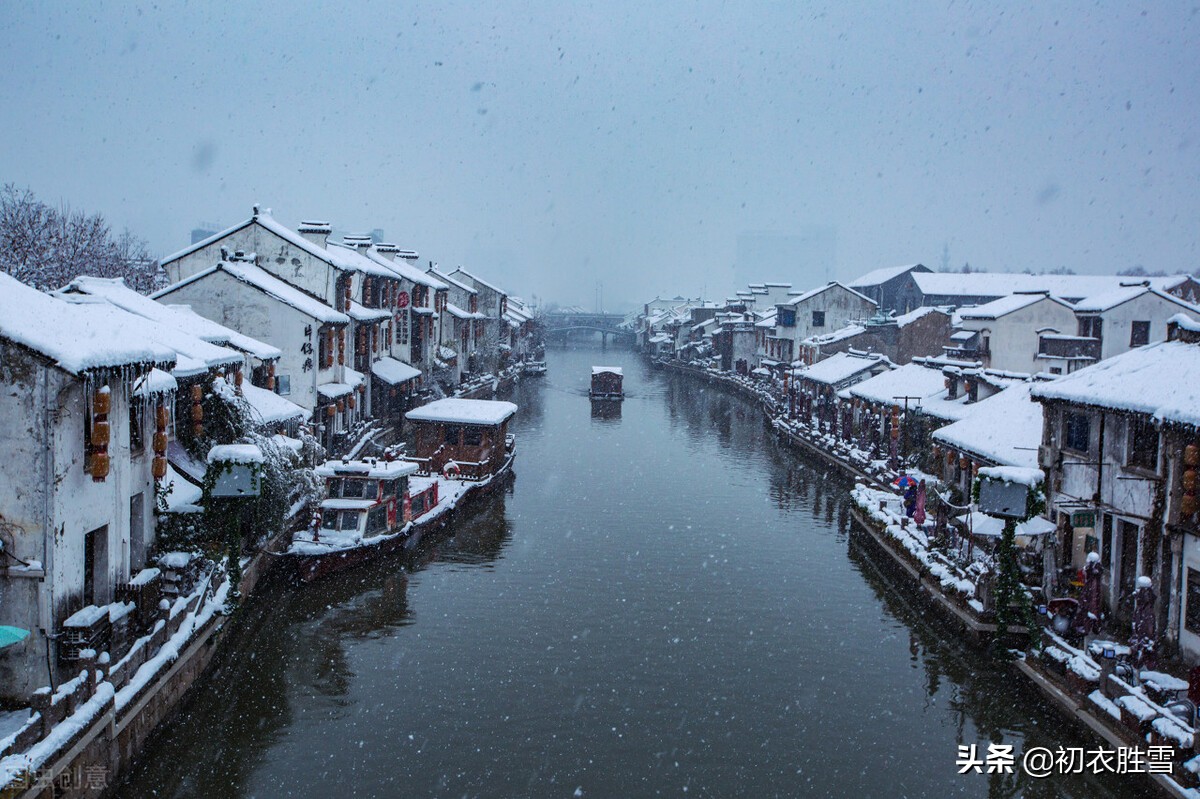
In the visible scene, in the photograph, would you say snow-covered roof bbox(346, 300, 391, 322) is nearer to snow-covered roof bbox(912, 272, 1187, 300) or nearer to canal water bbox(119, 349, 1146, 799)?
canal water bbox(119, 349, 1146, 799)

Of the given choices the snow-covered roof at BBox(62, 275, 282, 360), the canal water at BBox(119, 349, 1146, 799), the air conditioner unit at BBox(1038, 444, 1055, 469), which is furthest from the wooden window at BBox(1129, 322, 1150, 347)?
the snow-covered roof at BBox(62, 275, 282, 360)

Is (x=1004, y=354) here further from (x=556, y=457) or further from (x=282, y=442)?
(x=282, y=442)

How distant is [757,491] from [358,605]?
2057cm

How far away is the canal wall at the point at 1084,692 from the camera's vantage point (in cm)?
1338

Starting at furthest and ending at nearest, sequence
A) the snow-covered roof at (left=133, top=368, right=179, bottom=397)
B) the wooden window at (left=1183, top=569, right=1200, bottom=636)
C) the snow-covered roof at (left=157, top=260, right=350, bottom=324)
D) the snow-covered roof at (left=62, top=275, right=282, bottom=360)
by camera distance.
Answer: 1. the snow-covered roof at (left=157, top=260, right=350, bottom=324)
2. the snow-covered roof at (left=62, top=275, right=282, bottom=360)
3. the snow-covered roof at (left=133, top=368, right=179, bottom=397)
4. the wooden window at (left=1183, top=569, right=1200, bottom=636)

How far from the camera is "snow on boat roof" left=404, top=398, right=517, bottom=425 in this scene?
119 feet

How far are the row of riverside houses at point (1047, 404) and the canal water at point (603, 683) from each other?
11.4 feet

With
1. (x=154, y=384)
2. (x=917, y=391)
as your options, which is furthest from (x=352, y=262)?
(x=154, y=384)

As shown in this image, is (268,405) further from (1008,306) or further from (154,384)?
(1008,306)

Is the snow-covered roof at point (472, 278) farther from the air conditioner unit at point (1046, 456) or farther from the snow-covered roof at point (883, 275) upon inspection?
the air conditioner unit at point (1046, 456)

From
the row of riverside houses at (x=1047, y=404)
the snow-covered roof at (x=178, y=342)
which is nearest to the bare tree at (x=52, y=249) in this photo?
the snow-covered roof at (x=178, y=342)

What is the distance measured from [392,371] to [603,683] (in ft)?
105

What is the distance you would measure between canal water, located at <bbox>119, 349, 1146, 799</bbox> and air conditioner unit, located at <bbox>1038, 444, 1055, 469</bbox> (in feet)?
14.8

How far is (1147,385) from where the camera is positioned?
19.0 m
